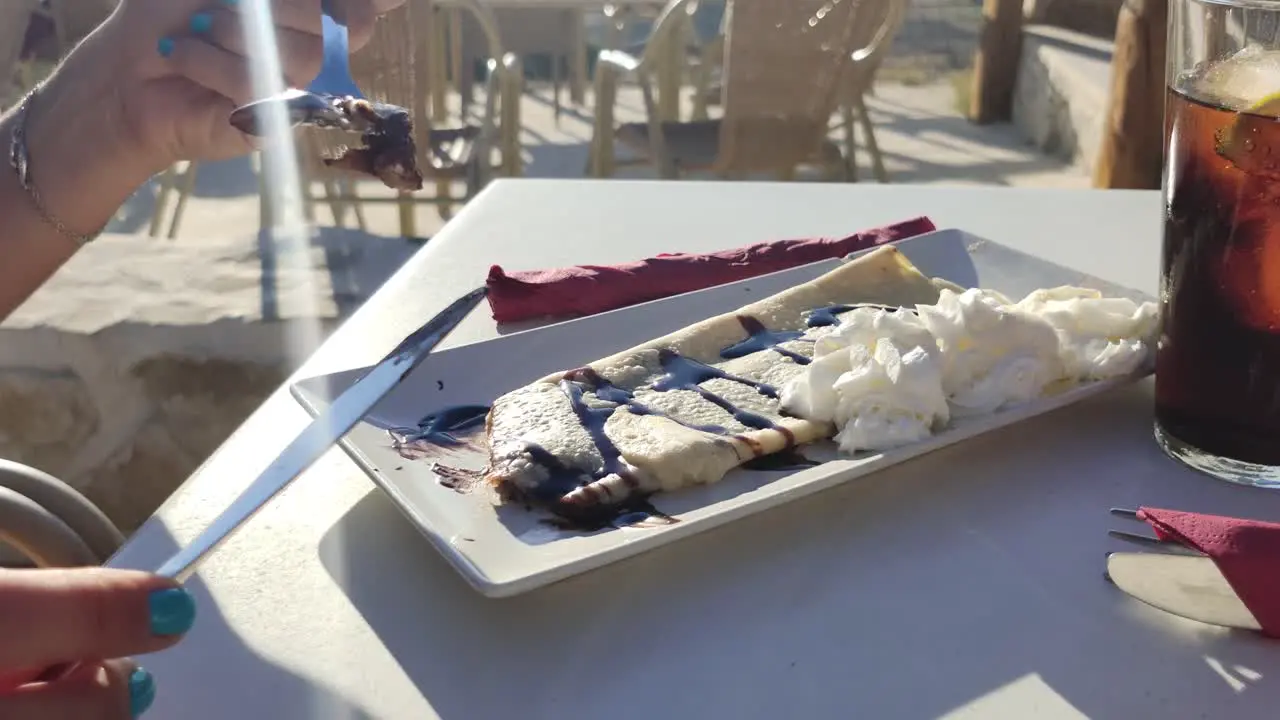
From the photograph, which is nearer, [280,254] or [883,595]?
[883,595]

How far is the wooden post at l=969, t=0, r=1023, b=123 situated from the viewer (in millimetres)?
4648

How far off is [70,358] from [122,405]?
11 cm

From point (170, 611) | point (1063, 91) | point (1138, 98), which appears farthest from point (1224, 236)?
point (1063, 91)

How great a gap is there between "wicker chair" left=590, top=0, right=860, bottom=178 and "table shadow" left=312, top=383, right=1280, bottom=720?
7.77 feet

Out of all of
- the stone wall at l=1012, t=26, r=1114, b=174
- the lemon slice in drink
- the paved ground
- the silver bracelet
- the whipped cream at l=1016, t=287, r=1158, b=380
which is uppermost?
the lemon slice in drink

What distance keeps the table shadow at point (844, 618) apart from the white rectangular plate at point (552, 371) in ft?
0.08

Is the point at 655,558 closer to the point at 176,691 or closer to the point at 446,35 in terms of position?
the point at 176,691

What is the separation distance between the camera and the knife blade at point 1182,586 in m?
0.60

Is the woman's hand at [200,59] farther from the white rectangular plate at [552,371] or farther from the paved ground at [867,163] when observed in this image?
the paved ground at [867,163]

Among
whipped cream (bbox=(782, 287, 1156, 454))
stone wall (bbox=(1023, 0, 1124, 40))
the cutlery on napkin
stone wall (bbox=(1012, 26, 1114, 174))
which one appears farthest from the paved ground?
the cutlery on napkin

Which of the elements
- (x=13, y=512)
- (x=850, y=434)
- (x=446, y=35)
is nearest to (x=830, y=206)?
(x=850, y=434)

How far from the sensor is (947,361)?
783mm

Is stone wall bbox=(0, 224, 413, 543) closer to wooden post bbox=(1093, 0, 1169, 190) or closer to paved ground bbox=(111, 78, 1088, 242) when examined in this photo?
wooden post bbox=(1093, 0, 1169, 190)

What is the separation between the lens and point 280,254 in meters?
Answer: 2.33
